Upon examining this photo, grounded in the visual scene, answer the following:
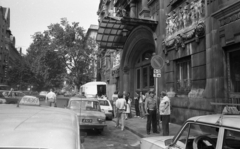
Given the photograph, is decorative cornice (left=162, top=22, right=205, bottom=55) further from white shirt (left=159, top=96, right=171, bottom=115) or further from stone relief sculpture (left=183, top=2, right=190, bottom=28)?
white shirt (left=159, top=96, right=171, bottom=115)

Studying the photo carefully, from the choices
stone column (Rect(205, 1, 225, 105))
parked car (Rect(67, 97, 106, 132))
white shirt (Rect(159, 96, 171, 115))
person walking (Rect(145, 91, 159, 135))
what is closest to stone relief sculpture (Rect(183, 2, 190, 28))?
stone column (Rect(205, 1, 225, 105))

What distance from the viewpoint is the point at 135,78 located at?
68.9ft

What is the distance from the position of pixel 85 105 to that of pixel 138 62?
11.7 metres

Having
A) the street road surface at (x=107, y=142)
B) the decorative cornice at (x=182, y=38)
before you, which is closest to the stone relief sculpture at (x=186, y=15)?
the decorative cornice at (x=182, y=38)

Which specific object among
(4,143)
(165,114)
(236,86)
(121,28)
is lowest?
(165,114)

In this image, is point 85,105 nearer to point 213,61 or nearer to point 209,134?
point 213,61

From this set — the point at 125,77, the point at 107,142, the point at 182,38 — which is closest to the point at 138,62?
the point at 125,77

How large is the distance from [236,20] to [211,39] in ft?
4.41

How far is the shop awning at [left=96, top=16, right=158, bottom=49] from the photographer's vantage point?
14837 mm

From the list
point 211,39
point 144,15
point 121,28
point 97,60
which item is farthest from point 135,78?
point 97,60

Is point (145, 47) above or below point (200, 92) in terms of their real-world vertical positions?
above

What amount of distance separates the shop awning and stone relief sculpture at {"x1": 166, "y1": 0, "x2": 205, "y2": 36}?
6.04 ft

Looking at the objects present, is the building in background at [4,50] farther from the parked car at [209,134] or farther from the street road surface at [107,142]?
the parked car at [209,134]

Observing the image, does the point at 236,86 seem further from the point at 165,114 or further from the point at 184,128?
the point at 184,128
